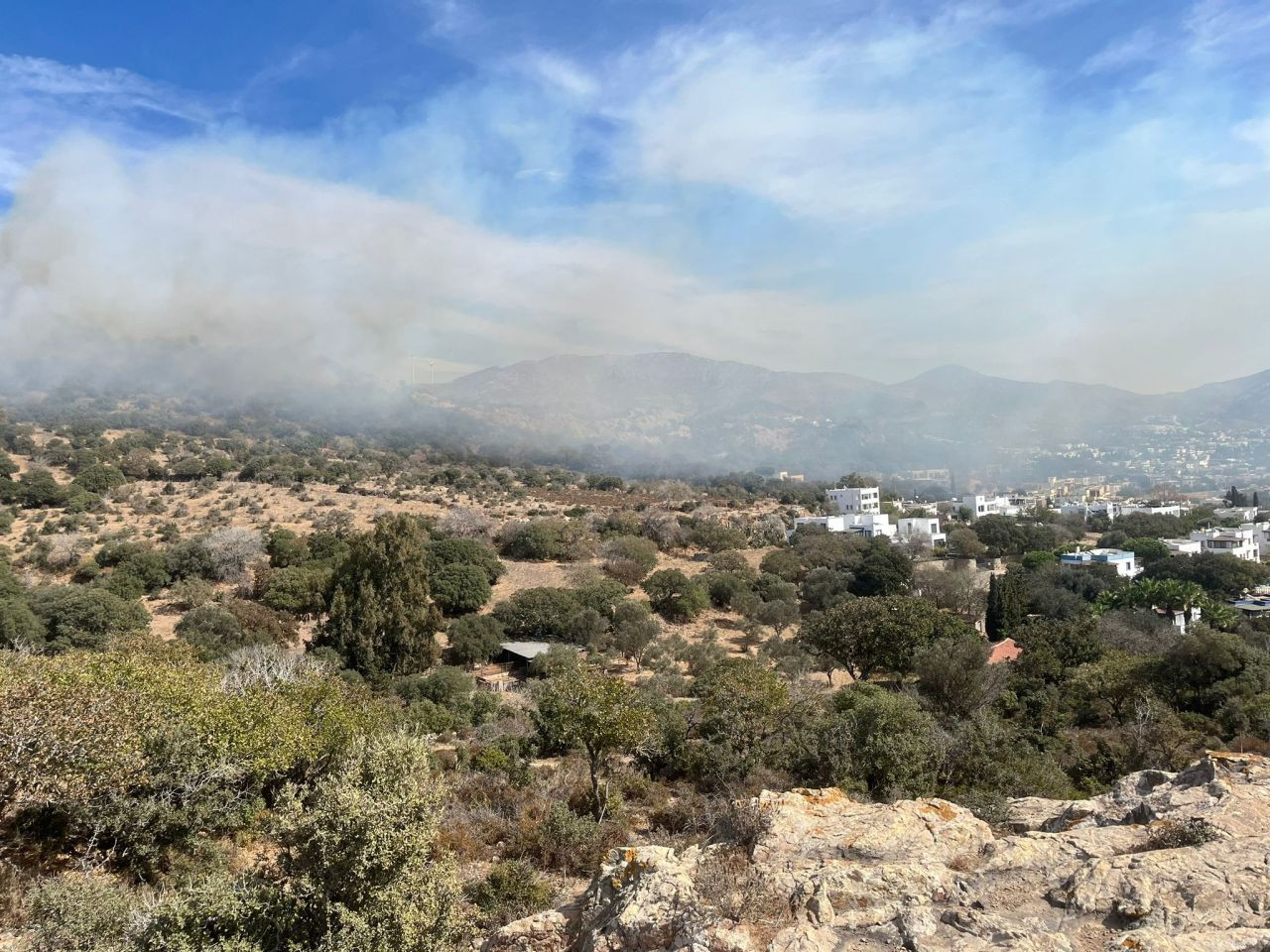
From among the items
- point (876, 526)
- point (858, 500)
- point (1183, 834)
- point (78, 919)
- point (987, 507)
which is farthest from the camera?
point (987, 507)

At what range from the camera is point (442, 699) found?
1898 centimetres

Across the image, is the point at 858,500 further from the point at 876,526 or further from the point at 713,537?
the point at 713,537

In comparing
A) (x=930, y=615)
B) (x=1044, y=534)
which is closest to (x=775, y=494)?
(x=1044, y=534)

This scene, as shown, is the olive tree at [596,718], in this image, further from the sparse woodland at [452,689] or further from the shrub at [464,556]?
the shrub at [464,556]

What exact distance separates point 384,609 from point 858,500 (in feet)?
192

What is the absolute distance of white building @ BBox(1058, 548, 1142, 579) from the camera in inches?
1785

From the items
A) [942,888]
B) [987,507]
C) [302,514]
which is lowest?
[987,507]

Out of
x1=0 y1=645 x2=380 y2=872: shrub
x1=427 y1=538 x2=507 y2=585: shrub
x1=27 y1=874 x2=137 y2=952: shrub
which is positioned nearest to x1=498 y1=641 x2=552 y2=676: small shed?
x1=427 y1=538 x2=507 y2=585: shrub

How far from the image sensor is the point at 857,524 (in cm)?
5697

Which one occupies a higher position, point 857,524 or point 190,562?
point 190,562

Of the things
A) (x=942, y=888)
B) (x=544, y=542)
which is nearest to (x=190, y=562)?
(x=544, y=542)

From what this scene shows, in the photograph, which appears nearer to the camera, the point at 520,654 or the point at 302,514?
the point at 520,654

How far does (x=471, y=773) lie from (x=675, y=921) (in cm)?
890

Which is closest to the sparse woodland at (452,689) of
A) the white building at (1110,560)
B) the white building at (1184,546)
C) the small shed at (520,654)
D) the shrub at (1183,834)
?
the small shed at (520,654)
